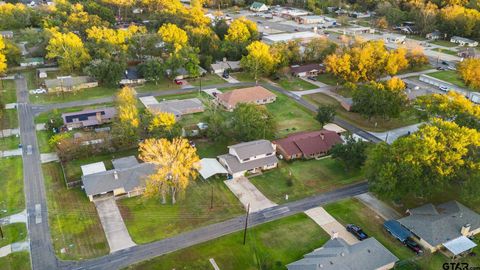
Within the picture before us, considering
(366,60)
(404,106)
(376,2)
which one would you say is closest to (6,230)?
(404,106)

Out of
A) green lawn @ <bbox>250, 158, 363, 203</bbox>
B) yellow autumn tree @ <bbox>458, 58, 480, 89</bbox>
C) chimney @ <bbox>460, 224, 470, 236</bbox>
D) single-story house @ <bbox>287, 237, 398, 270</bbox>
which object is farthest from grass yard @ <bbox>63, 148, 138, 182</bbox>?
yellow autumn tree @ <bbox>458, 58, 480, 89</bbox>

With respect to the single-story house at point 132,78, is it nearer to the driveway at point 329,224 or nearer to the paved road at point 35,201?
the paved road at point 35,201

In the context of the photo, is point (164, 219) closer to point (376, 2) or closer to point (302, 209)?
point (302, 209)


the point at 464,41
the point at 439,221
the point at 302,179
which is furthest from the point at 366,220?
the point at 464,41

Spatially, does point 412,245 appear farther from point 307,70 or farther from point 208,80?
point 208,80

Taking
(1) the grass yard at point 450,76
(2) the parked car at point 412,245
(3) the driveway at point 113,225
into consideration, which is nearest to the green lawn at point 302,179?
(2) the parked car at point 412,245

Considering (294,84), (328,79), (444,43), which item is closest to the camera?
(294,84)
